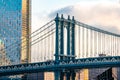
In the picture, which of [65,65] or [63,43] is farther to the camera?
[63,43]

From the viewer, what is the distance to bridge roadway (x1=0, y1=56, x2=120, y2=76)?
356 feet

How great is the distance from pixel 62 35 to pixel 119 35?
14039mm

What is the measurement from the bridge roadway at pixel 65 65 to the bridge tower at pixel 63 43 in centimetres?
151

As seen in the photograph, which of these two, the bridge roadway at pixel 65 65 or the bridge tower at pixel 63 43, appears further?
the bridge tower at pixel 63 43

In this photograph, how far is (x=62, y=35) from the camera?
122 meters

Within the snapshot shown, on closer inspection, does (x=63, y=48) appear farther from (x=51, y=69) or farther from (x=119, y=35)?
(x=119, y=35)

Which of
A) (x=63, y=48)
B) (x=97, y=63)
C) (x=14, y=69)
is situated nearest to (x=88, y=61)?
(x=97, y=63)

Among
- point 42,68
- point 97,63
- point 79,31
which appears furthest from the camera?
point 79,31

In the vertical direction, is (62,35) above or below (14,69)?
above

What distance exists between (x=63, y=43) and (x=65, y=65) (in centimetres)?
808

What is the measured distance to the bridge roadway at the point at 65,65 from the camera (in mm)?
108625

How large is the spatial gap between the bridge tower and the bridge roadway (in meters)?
1.51

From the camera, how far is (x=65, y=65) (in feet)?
375

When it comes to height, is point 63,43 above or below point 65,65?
above
